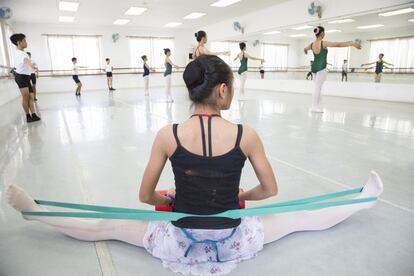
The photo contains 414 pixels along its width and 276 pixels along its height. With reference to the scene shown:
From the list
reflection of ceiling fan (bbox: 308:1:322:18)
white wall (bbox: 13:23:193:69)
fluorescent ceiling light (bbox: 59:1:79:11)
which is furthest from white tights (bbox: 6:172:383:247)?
white wall (bbox: 13:23:193:69)

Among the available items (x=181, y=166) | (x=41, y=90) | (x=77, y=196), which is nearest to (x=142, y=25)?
(x=41, y=90)

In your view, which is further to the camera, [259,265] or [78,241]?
[78,241]

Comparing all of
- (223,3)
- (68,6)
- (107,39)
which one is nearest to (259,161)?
(223,3)

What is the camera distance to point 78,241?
1.45m

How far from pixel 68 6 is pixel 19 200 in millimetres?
10120

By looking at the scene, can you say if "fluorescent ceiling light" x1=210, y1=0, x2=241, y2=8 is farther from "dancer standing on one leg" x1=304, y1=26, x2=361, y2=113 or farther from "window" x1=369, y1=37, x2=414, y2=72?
"dancer standing on one leg" x1=304, y1=26, x2=361, y2=113

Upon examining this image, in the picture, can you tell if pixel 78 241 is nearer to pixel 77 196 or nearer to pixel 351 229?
pixel 77 196

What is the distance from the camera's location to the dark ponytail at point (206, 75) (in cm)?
100

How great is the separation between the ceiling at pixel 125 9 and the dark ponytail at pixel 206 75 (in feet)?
30.4

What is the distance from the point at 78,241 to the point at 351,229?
1.39m

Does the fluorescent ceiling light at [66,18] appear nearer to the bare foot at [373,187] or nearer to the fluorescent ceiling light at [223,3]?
the fluorescent ceiling light at [223,3]

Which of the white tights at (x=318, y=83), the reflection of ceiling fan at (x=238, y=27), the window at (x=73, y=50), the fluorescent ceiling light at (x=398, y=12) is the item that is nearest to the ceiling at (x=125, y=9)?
the reflection of ceiling fan at (x=238, y=27)

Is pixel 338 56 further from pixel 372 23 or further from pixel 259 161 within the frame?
pixel 259 161

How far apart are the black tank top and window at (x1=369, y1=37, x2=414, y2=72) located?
327 inches
